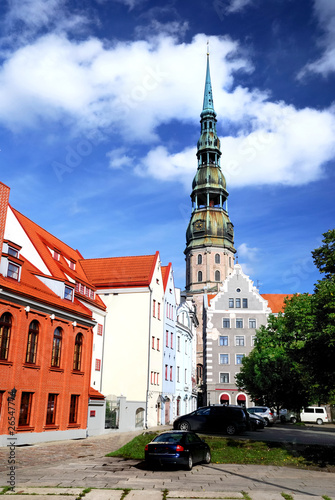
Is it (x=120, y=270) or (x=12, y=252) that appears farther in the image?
(x=120, y=270)

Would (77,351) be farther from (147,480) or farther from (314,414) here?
(314,414)

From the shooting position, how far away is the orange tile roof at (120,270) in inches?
1649

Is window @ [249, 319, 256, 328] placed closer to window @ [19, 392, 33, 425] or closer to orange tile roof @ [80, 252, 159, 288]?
orange tile roof @ [80, 252, 159, 288]

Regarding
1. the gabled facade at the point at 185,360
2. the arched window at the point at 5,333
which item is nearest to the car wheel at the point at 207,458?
the arched window at the point at 5,333

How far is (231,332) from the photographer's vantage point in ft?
219

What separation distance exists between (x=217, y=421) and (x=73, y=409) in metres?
9.11

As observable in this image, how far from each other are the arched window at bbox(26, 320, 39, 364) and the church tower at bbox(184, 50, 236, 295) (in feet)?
229

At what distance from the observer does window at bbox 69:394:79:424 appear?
2786cm

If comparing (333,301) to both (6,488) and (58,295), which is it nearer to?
(6,488)

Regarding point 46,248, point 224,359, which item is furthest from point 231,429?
point 224,359

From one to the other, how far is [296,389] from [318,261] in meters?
30.1

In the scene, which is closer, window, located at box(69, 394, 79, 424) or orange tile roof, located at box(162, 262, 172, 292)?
window, located at box(69, 394, 79, 424)

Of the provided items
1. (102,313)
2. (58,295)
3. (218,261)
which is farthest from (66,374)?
(218,261)

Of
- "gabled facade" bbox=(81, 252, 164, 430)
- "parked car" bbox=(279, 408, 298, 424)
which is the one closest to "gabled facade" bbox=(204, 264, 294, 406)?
"parked car" bbox=(279, 408, 298, 424)
